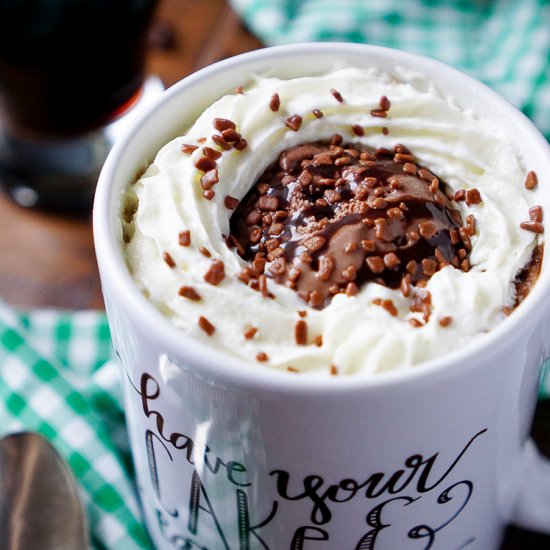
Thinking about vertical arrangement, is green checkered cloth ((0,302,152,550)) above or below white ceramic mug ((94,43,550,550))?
below

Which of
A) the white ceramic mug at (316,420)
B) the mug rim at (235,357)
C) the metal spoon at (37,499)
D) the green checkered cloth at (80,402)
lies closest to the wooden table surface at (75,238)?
the green checkered cloth at (80,402)

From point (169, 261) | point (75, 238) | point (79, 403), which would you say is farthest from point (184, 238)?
point (75, 238)

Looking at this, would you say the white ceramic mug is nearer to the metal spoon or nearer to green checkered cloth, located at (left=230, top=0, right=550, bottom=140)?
the metal spoon

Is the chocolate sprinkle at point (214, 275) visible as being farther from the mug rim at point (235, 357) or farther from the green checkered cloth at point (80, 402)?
the green checkered cloth at point (80, 402)

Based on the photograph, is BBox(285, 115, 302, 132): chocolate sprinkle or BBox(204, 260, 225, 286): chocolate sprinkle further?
BBox(285, 115, 302, 132): chocolate sprinkle

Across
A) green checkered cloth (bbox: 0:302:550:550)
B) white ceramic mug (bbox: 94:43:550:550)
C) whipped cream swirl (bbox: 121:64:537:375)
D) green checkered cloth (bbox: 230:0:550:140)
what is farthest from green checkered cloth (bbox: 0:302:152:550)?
green checkered cloth (bbox: 230:0:550:140)

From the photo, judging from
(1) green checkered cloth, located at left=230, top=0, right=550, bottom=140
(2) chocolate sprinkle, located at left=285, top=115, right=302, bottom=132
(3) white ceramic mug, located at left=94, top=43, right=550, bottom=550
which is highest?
(2) chocolate sprinkle, located at left=285, top=115, right=302, bottom=132

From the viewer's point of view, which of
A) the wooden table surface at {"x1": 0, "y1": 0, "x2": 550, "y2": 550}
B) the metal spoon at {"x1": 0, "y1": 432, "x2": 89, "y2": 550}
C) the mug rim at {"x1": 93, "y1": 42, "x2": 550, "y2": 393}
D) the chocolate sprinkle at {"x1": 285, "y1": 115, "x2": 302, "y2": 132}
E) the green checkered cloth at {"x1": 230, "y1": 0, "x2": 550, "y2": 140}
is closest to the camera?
the mug rim at {"x1": 93, "y1": 42, "x2": 550, "y2": 393}

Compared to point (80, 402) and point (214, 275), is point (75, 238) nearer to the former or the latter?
point (80, 402)

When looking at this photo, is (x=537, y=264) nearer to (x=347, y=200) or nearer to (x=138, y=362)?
(x=347, y=200)
